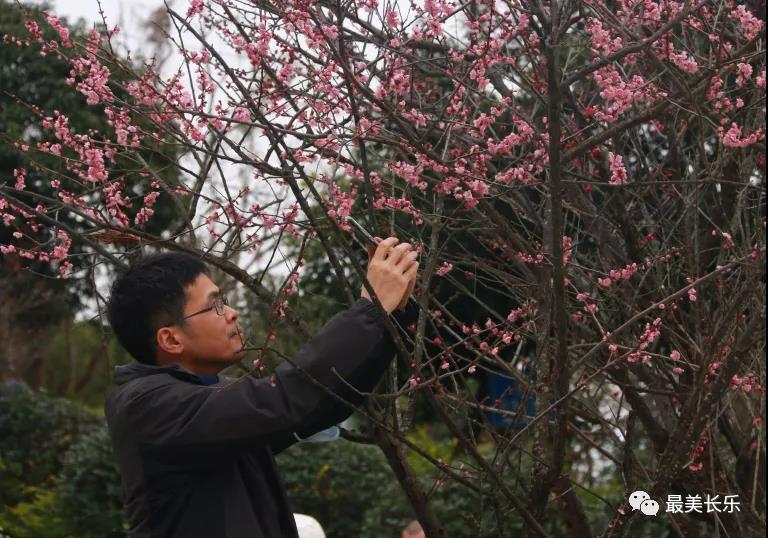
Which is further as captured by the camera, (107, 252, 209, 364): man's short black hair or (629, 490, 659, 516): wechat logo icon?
(629, 490, 659, 516): wechat logo icon

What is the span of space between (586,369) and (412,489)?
77cm

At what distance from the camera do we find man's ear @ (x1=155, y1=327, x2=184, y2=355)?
245 centimetres

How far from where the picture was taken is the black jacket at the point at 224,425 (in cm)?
214

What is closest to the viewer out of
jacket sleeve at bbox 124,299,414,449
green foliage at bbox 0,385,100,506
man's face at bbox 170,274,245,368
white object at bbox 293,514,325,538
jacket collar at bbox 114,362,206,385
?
jacket sleeve at bbox 124,299,414,449

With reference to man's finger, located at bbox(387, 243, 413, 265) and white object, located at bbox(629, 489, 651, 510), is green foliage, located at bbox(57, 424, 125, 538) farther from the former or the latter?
man's finger, located at bbox(387, 243, 413, 265)

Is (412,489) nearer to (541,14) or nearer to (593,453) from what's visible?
(541,14)

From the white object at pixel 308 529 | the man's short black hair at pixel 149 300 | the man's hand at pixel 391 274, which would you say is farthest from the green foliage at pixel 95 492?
the man's hand at pixel 391 274

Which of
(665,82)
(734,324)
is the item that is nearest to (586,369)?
(734,324)

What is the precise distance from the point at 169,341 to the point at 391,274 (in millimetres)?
564

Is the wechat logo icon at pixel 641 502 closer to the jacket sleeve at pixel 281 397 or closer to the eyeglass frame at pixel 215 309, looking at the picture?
the jacket sleeve at pixel 281 397

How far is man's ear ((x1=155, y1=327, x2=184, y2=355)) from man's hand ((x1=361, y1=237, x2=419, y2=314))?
1.59 ft

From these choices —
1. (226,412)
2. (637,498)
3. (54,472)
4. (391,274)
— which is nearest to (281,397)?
(226,412)

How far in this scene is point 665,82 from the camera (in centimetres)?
376

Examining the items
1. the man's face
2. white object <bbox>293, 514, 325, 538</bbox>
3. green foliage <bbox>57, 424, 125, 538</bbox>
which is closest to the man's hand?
the man's face
